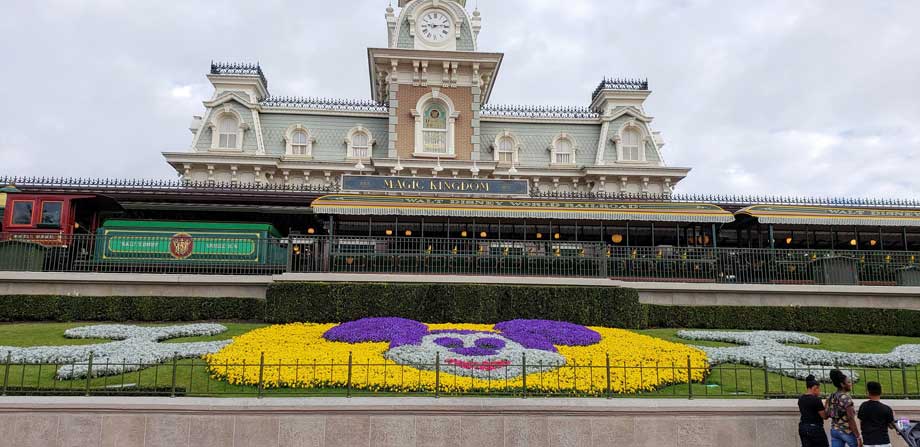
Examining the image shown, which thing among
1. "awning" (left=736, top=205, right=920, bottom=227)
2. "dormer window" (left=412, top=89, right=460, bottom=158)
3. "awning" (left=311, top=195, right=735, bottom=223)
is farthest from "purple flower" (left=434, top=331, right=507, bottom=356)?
"dormer window" (left=412, top=89, right=460, bottom=158)

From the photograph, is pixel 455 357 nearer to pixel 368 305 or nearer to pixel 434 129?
pixel 368 305

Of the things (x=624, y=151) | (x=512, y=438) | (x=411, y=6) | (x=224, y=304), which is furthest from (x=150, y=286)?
(x=624, y=151)

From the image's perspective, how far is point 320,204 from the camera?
813 inches

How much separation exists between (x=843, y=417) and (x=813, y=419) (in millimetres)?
355

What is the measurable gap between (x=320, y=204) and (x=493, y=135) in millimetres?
18064

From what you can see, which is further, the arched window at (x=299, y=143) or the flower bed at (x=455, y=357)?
the arched window at (x=299, y=143)

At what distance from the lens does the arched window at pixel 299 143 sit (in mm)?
35031

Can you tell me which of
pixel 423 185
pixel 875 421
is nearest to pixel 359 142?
pixel 423 185

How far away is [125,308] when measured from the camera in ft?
56.0

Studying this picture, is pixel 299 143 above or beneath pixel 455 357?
above

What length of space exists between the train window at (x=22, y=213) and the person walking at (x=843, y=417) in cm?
2364

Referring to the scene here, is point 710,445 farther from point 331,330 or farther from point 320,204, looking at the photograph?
point 320,204

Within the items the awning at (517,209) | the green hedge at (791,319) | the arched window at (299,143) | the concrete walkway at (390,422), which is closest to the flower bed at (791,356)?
the green hedge at (791,319)

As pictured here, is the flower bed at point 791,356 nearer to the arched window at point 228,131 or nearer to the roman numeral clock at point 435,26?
the roman numeral clock at point 435,26
